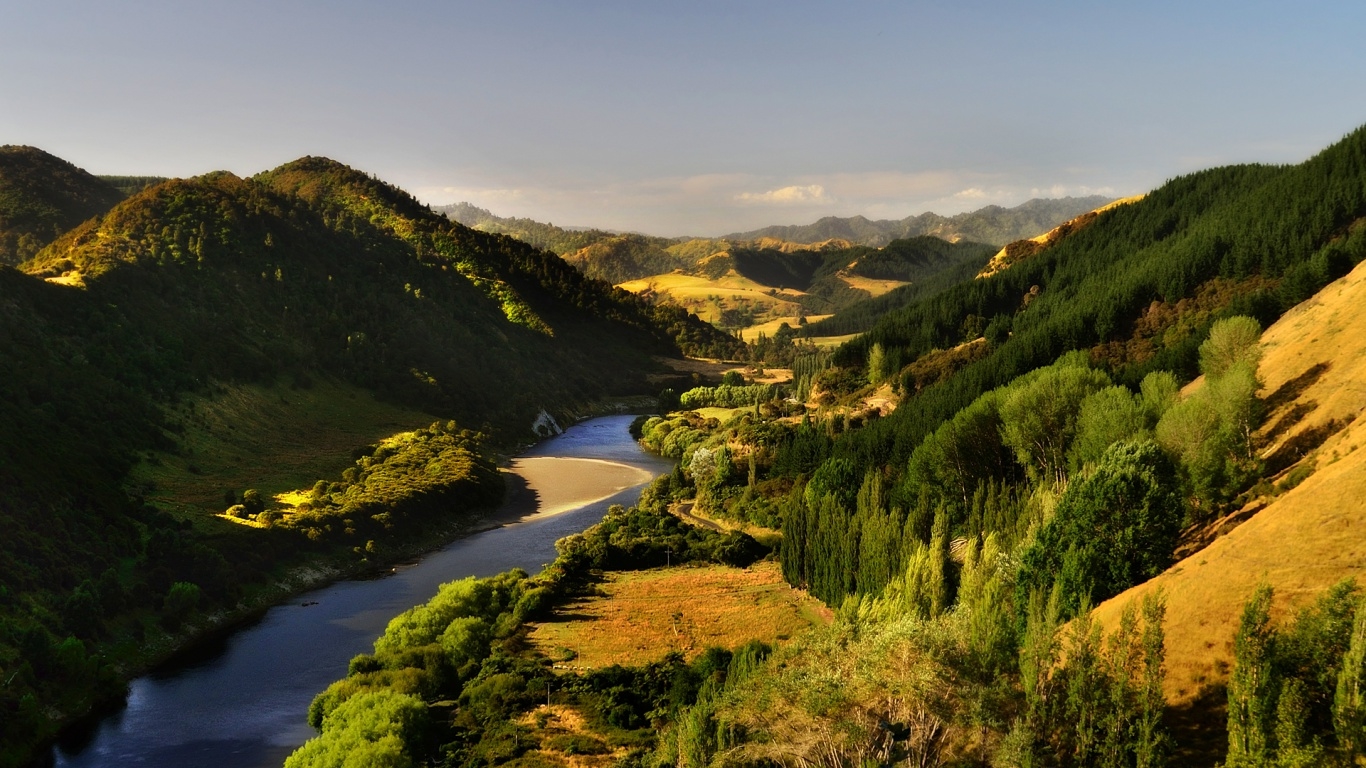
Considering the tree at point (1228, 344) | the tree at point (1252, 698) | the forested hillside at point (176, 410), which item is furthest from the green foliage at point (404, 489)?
the tree at point (1252, 698)

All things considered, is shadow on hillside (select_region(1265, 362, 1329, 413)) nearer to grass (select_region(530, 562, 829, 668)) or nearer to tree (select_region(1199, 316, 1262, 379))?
tree (select_region(1199, 316, 1262, 379))

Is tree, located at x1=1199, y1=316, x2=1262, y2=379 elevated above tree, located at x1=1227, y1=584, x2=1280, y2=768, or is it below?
above

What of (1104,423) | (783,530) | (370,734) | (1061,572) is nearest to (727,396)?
(783,530)

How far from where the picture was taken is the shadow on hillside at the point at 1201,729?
2845 cm

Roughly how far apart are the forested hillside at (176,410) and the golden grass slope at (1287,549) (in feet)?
188

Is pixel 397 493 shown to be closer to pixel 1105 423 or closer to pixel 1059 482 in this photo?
pixel 1059 482

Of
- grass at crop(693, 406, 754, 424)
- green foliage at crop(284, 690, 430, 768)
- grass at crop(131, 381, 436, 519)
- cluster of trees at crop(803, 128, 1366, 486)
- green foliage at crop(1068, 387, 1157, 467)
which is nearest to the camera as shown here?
green foliage at crop(284, 690, 430, 768)

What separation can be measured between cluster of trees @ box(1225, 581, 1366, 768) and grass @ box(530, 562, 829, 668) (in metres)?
34.1

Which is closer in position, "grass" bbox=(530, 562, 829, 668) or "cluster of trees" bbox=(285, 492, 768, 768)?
"cluster of trees" bbox=(285, 492, 768, 768)

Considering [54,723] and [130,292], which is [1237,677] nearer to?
[54,723]

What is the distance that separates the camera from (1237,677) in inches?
1025

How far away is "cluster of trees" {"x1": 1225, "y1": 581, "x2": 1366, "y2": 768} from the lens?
24203 millimetres

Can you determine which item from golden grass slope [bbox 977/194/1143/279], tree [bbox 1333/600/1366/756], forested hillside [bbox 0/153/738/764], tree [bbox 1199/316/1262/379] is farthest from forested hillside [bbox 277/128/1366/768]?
golden grass slope [bbox 977/194/1143/279]

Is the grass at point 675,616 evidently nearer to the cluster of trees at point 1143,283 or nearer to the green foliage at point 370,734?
the green foliage at point 370,734
